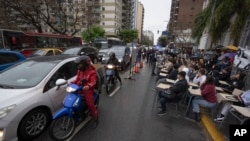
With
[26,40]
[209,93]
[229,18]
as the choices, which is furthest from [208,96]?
[26,40]

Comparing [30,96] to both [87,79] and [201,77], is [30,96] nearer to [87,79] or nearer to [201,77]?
[87,79]

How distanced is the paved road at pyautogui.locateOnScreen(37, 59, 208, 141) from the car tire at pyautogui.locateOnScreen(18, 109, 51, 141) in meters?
0.19

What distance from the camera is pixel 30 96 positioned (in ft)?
10.0

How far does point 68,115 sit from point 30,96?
852mm

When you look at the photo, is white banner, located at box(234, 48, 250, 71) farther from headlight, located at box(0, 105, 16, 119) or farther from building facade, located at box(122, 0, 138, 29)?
building facade, located at box(122, 0, 138, 29)

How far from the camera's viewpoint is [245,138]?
299 centimetres

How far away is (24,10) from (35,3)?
185cm

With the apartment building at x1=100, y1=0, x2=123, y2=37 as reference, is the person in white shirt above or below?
below

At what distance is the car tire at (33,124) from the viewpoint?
2941mm

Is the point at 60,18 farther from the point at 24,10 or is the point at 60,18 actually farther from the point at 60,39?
Result: the point at 60,39

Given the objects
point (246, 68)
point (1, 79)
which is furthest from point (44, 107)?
point (246, 68)

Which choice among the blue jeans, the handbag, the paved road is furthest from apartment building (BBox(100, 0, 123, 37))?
the blue jeans

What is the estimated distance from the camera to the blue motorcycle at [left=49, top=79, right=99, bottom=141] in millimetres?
3154

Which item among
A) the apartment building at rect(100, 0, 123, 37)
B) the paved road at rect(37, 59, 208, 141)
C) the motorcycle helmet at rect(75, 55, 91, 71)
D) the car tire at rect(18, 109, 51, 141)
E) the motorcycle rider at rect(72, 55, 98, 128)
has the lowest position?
the paved road at rect(37, 59, 208, 141)
